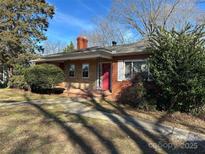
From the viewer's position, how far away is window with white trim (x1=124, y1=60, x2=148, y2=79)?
1298cm

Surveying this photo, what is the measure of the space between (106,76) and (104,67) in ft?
2.23

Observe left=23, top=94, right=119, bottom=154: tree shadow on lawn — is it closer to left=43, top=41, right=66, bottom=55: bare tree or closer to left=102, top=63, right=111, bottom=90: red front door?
left=102, top=63, right=111, bottom=90: red front door

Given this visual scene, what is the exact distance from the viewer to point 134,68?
1367cm

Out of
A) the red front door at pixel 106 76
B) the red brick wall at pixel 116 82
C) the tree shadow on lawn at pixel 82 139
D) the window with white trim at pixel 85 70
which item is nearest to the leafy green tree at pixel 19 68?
the window with white trim at pixel 85 70

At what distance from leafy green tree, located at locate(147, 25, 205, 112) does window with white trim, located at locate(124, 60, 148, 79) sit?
2.17 m

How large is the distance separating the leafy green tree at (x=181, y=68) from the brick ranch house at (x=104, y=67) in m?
2.23

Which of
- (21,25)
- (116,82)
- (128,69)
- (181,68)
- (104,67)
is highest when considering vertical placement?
(21,25)

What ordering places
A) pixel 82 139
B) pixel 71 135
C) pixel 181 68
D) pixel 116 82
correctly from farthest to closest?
pixel 116 82
pixel 181 68
pixel 71 135
pixel 82 139

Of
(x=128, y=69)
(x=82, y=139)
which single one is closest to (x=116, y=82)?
(x=128, y=69)


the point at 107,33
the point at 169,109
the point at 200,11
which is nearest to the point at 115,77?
the point at 169,109

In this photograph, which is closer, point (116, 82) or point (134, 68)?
point (134, 68)

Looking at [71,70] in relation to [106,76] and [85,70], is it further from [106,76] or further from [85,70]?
[106,76]

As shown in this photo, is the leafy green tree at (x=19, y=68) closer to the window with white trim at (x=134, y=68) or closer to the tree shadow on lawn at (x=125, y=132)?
the window with white trim at (x=134, y=68)

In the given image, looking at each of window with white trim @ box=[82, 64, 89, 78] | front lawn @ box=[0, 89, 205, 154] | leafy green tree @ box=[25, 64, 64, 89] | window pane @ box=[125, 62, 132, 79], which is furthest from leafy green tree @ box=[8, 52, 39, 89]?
front lawn @ box=[0, 89, 205, 154]
